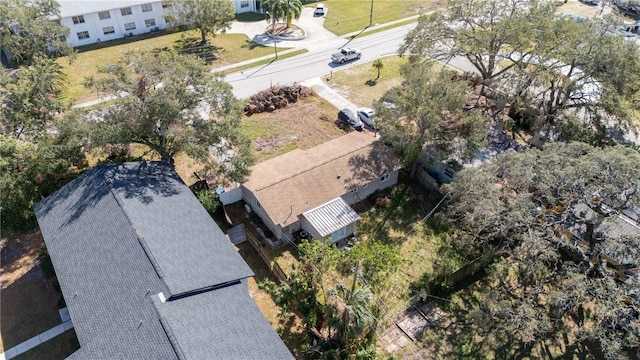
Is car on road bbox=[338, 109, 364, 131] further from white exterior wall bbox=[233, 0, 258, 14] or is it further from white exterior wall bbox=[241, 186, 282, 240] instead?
white exterior wall bbox=[233, 0, 258, 14]

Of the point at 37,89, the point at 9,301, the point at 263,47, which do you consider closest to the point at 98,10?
the point at 263,47

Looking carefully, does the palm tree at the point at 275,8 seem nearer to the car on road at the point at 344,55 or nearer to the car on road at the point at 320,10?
the car on road at the point at 344,55

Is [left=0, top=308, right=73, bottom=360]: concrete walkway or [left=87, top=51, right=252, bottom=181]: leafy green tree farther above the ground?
[left=87, top=51, right=252, bottom=181]: leafy green tree

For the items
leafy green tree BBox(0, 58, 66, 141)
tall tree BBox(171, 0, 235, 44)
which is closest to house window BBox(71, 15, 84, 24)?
tall tree BBox(171, 0, 235, 44)

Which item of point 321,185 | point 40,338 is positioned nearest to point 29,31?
point 40,338

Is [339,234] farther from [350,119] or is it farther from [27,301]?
[27,301]

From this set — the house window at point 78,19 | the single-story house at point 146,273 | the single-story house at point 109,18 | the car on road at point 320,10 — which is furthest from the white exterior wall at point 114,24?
the single-story house at point 146,273
